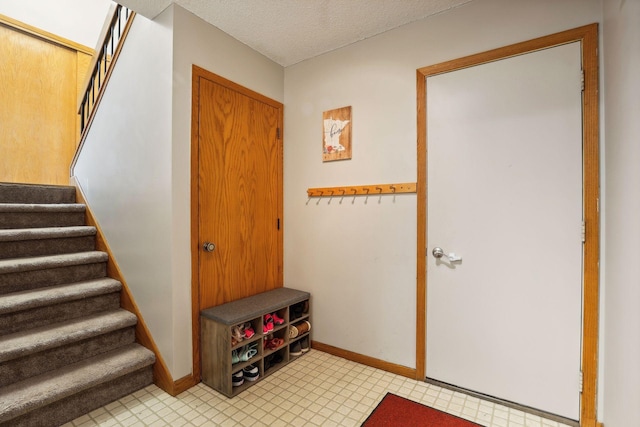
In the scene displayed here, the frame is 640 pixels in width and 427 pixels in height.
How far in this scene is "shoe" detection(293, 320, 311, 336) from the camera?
241cm

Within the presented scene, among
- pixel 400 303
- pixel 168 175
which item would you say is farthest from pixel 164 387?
pixel 400 303

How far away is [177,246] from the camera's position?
190 cm

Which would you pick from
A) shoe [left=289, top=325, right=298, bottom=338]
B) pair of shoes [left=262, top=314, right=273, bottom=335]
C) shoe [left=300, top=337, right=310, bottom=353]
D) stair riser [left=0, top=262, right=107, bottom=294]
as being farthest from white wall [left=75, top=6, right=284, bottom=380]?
shoe [left=300, top=337, right=310, bottom=353]

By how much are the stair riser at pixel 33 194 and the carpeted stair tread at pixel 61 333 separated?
1.42 meters

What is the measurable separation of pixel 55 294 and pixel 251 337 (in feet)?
4.23

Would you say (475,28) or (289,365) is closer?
(475,28)

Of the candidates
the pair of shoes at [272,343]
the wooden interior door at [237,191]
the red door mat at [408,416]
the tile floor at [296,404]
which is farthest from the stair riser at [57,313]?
the red door mat at [408,416]

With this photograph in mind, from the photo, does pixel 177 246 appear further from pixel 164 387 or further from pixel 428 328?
pixel 428 328

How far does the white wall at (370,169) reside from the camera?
6.20 feet

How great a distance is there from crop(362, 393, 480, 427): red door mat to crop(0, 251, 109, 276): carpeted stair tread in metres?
2.27

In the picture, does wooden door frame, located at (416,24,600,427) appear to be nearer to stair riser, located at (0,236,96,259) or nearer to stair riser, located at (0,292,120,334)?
stair riser, located at (0,292,120,334)

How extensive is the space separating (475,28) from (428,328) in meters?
1.96

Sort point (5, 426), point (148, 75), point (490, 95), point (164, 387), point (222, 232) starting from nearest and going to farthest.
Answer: point (5, 426) → point (490, 95) → point (164, 387) → point (148, 75) → point (222, 232)

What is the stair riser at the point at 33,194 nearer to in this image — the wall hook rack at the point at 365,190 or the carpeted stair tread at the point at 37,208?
the carpeted stair tread at the point at 37,208
